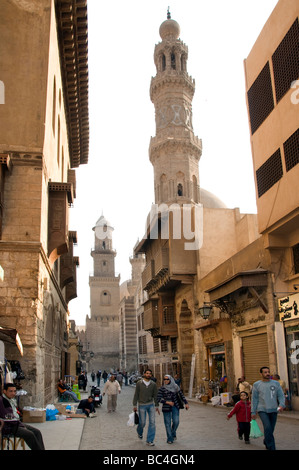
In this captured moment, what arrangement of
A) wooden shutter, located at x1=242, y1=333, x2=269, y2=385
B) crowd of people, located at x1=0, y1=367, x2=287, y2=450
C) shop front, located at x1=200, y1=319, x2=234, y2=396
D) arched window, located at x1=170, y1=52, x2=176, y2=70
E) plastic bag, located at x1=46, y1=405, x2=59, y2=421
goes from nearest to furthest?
crowd of people, located at x1=0, y1=367, x2=287, y2=450, plastic bag, located at x1=46, y1=405, x2=59, y2=421, wooden shutter, located at x1=242, y1=333, x2=269, y2=385, shop front, located at x1=200, y1=319, x2=234, y2=396, arched window, located at x1=170, y1=52, x2=176, y2=70

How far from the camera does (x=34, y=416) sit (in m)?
11.7

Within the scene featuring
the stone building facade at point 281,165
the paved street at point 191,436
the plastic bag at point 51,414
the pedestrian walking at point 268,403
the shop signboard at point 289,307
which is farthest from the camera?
the shop signboard at point 289,307

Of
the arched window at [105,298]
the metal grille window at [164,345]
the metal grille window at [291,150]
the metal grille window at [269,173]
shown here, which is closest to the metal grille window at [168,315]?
the metal grille window at [164,345]

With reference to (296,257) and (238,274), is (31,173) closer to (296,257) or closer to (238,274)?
(238,274)

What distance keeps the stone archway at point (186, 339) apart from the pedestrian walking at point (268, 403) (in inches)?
688

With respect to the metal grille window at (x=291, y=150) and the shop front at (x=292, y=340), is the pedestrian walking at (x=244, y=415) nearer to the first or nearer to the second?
the shop front at (x=292, y=340)

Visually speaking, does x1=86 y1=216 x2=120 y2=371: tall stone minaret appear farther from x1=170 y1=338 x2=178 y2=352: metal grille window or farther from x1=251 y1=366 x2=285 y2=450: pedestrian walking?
x1=251 y1=366 x2=285 y2=450: pedestrian walking

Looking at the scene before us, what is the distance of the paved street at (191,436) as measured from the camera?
8234 mm

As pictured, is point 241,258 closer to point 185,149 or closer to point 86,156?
point 86,156

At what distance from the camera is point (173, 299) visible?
2730 cm

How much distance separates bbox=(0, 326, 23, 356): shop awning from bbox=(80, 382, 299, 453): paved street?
8.25 ft

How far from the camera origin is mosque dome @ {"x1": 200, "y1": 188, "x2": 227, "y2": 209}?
42.9m

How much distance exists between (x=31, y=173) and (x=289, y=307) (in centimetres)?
807

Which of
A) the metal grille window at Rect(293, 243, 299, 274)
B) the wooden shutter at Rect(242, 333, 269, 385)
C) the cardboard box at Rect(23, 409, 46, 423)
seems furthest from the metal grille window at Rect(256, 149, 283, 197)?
the cardboard box at Rect(23, 409, 46, 423)
